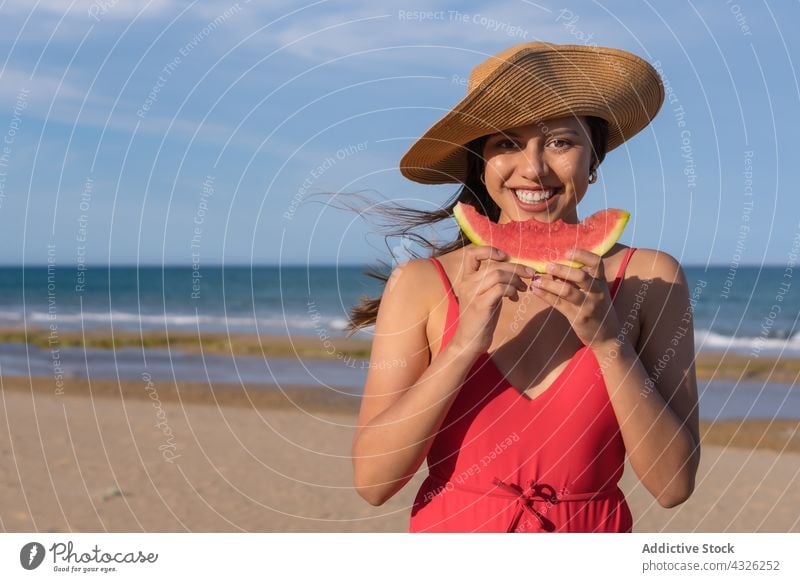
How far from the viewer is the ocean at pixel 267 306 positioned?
26.4 meters

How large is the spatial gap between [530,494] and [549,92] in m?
1.27

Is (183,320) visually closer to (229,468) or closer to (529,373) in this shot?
(229,468)

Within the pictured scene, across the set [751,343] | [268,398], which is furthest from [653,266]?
[751,343]

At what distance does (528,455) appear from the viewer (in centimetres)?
265

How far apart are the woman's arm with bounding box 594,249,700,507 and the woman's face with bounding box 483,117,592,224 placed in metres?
0.34

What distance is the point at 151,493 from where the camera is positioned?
9.45 meters

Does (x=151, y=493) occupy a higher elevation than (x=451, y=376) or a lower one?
lower

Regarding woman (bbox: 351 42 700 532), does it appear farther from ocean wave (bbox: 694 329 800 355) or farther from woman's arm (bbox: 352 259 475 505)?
ocean wave (bbox: 694 329 800 355)

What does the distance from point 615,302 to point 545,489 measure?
0.62 meters

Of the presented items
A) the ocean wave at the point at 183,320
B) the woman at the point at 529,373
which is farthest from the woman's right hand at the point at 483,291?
the ocean wave at the point at 183,320

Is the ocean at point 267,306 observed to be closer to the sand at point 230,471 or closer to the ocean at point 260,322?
the ocean at point 260,322

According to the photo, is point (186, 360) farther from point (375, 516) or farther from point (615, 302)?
point (615, 302)
